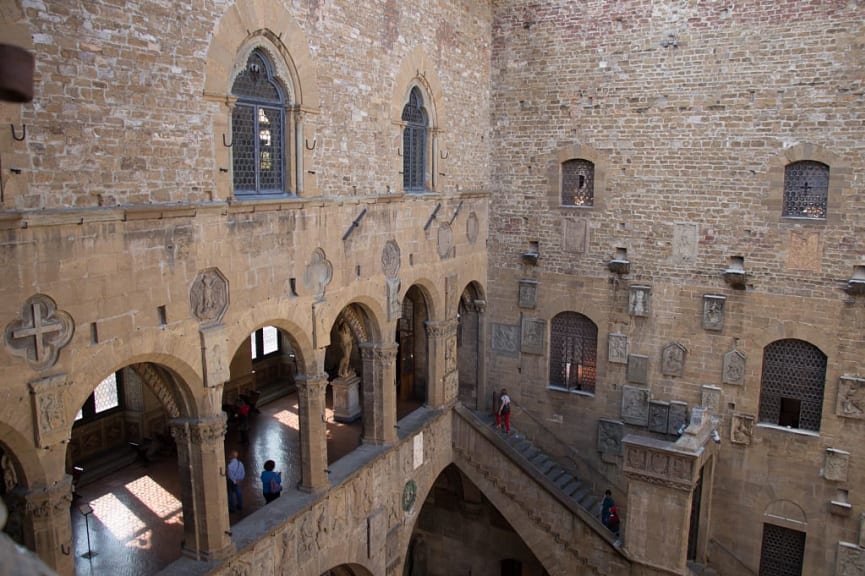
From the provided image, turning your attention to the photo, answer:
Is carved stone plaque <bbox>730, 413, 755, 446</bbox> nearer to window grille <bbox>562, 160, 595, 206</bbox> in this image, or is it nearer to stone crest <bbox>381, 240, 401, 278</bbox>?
window grille <bbox>562, 160, 595, 206</bbox>

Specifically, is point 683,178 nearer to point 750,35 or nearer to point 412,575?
point 750,35

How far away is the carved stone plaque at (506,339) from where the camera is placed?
1820 cm

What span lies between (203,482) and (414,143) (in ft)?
26.2

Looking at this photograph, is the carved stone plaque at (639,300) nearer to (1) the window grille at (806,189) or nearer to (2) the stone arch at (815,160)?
(2) the stone arch at (815,160)

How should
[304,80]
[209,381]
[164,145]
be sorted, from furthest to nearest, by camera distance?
1. [304,80]
2. [209,381]
3. [164,145]

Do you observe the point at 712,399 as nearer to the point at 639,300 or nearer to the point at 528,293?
the point at 639,300

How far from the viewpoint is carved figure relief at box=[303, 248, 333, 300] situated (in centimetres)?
1182

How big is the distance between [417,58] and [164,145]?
6611 millimetres

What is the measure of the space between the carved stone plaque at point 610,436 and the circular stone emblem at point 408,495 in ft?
15.3

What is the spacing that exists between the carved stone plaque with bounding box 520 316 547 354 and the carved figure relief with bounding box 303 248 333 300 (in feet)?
22.9

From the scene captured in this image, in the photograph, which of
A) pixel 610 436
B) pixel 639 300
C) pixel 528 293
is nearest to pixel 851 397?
pixel 639 300

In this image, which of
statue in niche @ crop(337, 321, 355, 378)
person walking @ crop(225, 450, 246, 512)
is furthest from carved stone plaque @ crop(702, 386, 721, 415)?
person walking @ crop(225, 450, 246, 512)

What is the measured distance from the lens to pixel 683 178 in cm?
1577

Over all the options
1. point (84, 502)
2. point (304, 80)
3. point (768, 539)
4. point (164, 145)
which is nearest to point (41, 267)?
point (164, 145)
